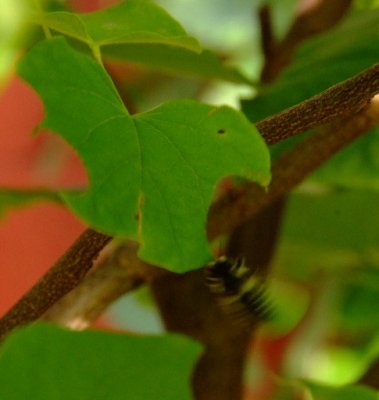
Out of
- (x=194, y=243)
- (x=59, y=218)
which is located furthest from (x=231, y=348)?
(x=59, y=218)

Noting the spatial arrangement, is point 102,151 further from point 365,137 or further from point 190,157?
point 365,137

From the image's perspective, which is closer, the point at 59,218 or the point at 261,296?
the point at 261,296

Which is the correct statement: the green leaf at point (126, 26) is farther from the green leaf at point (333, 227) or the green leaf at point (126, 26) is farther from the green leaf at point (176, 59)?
the green leaf at point (333, 227)

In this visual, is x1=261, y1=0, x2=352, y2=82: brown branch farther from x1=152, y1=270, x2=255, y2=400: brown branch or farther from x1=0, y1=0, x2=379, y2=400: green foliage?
x1=0, y1=0, x2=379, y2=400: green foliage

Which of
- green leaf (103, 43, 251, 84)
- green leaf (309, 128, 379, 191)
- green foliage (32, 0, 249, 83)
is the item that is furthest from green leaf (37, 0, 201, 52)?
green leaf (309, 128, 379, 191)

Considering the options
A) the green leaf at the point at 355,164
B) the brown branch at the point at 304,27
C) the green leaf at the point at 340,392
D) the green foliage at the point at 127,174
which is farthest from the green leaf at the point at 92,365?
the brown branch at the point at 304,27

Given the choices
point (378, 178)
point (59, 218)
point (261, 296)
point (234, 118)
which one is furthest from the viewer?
point (59, 218)
